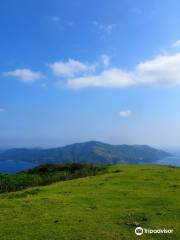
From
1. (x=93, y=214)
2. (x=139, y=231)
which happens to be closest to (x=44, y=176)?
(x=93, y=214)

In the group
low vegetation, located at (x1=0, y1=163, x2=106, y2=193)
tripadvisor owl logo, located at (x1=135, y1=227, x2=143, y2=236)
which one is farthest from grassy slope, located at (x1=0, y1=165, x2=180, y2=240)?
low vegetation, located at (x1=0, y1=163, x2=106, y2=193)

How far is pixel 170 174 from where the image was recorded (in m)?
38.0

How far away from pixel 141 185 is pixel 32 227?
1629cm

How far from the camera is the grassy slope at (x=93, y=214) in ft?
50.1

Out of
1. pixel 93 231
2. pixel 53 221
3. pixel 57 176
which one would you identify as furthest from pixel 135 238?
pixel 57 176

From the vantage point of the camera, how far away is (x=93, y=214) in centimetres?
1883

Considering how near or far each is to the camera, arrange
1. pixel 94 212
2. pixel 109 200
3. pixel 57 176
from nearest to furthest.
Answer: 1. pixel 94 212
2. pixel 109 200
3. pixel 57 176

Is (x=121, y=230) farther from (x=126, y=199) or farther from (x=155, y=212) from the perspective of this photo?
(x=126, y=199)

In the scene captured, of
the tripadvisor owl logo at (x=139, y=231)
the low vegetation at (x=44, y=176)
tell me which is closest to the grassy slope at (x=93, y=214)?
the tripadvisor owl logo at (x=139, y=231)

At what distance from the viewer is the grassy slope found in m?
15.3
